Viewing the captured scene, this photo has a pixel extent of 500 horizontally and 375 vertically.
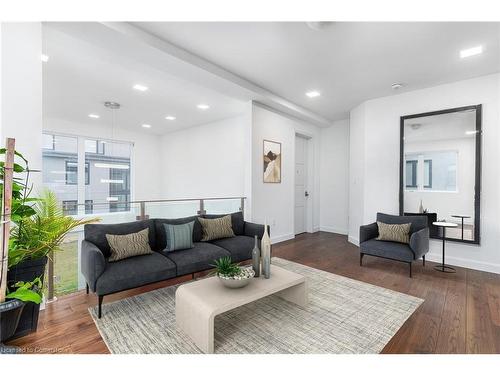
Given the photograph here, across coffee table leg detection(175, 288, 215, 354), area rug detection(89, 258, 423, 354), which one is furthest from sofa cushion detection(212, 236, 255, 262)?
coffee table leg detection(175, 288, 215, 354)

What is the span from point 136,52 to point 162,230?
210 cm

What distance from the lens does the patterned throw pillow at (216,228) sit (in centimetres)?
348

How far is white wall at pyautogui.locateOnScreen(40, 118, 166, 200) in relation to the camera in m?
6.34

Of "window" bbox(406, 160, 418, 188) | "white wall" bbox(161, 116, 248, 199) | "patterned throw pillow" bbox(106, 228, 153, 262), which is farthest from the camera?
"white wall" bbox(161, 116, 248, 199)

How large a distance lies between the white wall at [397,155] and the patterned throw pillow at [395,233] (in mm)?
789

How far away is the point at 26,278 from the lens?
1674 mm

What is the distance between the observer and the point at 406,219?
12.4ft

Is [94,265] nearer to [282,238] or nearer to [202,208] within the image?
[202,208]

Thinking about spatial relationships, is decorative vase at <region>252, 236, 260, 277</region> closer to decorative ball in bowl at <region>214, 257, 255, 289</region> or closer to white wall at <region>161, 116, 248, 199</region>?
decorative ball in bowl at <region>214, 257, 255, 289</region>

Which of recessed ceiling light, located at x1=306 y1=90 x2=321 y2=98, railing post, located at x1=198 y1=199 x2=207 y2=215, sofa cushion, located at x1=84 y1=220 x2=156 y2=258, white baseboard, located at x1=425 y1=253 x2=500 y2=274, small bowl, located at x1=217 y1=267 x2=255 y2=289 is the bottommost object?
white baseboard, located at x1=425 y1=253 x2=500 y2=274

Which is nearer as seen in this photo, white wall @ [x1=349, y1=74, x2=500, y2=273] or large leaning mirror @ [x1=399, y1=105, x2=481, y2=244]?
white wall @ [x1=349, y1=74, x2=500, y2=273]

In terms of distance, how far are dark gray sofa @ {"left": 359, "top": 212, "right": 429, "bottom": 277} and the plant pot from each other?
150 inches

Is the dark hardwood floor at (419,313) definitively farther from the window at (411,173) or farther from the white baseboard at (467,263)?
the window at (411,173)
